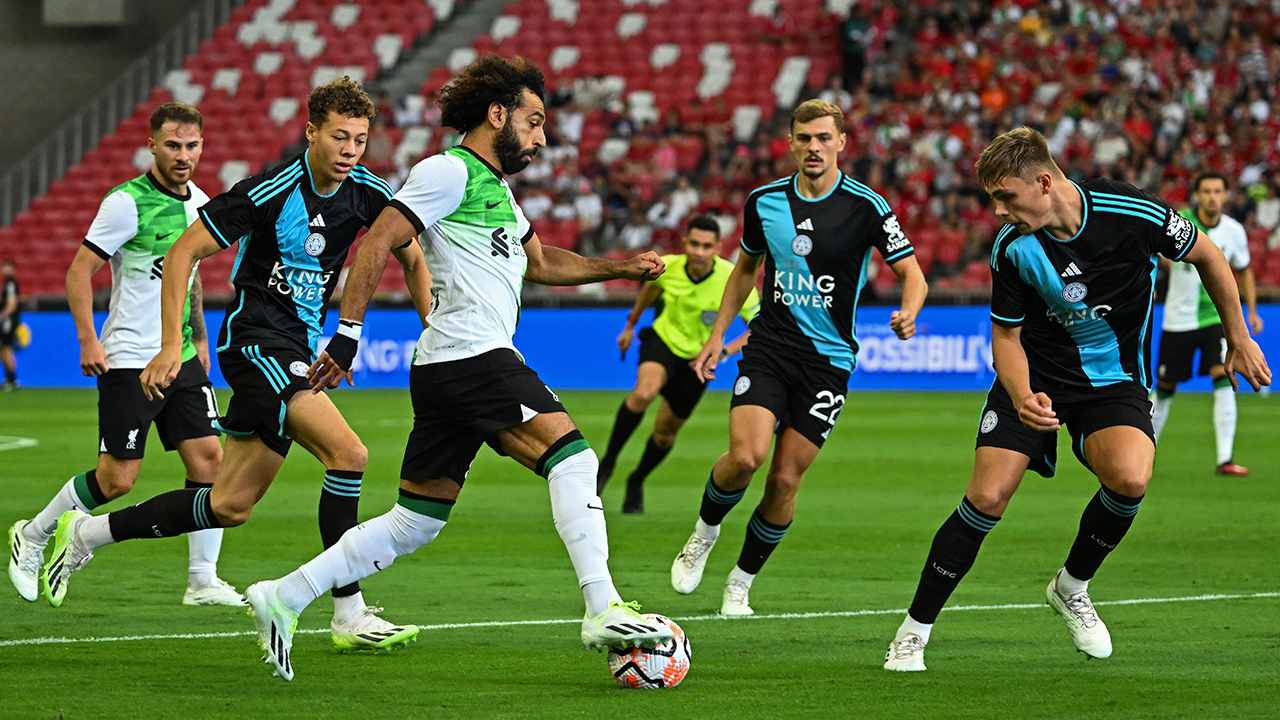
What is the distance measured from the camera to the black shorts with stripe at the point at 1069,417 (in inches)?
237

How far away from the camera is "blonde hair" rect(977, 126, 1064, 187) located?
5.69m

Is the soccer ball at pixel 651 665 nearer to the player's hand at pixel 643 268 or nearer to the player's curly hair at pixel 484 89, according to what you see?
the player's hand at pixel 643 268

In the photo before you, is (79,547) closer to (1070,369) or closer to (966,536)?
Result: (966,536)

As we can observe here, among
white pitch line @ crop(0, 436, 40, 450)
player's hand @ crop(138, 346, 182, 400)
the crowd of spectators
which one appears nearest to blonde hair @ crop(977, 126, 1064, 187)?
player's hand @ crop(138, 346, 182, 400)

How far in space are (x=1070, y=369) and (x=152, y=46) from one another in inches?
1263

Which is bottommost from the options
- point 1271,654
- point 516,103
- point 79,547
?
point 79,547

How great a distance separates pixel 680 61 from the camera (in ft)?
102

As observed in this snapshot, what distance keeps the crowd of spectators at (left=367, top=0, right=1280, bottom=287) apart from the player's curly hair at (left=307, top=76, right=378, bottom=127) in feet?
62.4

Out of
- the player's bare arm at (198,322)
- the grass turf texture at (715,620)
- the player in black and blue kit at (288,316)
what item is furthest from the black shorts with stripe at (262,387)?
the player's bare arm at (198,322)

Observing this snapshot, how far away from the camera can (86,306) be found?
24.8 feet

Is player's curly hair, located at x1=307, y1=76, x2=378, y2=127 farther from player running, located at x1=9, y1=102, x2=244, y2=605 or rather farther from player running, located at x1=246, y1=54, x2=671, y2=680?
player running, located at x1=9, y1=102, x2=244, y2=605

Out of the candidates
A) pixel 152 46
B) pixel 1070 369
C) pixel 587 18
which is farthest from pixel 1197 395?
pixel 152 46

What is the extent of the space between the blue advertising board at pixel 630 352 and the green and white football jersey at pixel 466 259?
1594cm

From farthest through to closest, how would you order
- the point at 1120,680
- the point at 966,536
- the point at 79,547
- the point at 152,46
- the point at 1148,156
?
the point at 152,46 → the point at 1148,156 → the point at 79,547 → the point at 966,536 → the point at 1120,680
